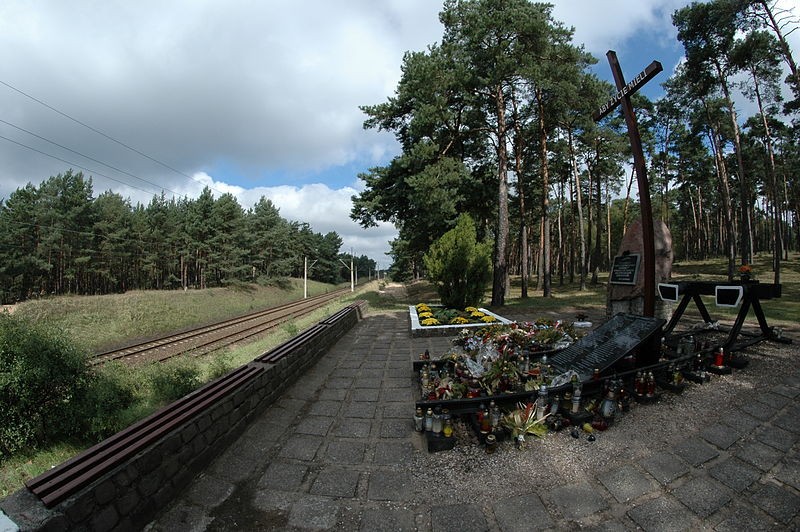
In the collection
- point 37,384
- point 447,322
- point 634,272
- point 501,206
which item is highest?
point 501,206

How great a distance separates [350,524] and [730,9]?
744 inches

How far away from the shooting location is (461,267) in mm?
12289

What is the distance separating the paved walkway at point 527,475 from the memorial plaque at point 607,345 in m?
0.63

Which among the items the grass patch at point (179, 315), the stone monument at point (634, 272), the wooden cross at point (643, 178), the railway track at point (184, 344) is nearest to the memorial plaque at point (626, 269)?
the stone monument at point (634, 272)

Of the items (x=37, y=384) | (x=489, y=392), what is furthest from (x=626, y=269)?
(x=37, y=384)

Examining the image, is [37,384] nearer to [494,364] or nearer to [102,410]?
[102,410]

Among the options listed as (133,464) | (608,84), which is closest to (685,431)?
(133,464)

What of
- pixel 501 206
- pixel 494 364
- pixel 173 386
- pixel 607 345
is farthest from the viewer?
pixel 501 206

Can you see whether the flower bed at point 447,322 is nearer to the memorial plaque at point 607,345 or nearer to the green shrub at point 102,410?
the memorial plaque at point 607,345

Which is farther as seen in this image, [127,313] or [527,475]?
[127,313]

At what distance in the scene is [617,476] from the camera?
9.27ft

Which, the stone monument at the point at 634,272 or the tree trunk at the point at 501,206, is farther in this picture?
the tree trunk at the point at 501,206

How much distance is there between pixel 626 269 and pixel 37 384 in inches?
383

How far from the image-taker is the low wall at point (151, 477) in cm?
192
